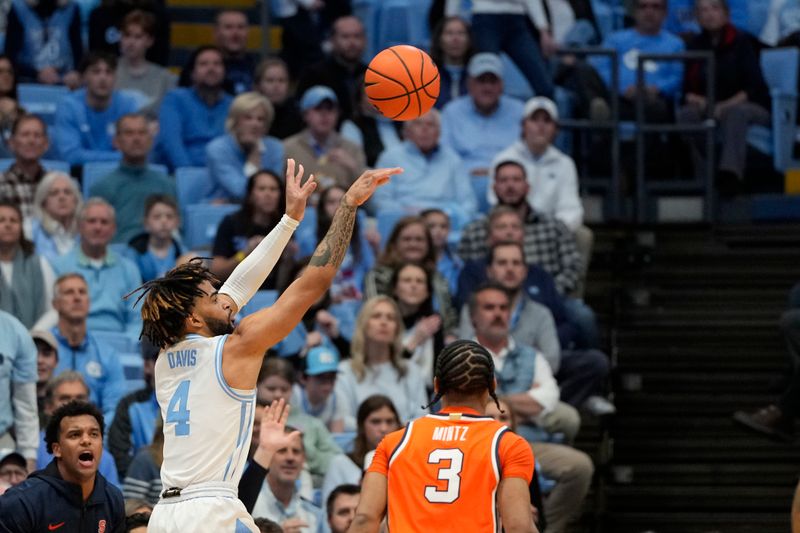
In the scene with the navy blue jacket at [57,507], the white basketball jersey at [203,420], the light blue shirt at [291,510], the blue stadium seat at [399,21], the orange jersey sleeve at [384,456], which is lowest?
the light blue shirt at [291,510]

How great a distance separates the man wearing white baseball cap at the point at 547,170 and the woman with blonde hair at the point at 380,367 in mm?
2513

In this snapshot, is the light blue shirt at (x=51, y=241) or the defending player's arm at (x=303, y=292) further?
the light blue shirt at (x=51, y=241)

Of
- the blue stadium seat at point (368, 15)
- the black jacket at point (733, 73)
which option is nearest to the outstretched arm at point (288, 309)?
the black jacket at point (733, 73)

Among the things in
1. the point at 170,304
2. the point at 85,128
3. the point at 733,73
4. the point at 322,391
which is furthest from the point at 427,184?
the point at 170,304

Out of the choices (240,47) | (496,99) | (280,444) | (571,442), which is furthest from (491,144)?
(280,444)

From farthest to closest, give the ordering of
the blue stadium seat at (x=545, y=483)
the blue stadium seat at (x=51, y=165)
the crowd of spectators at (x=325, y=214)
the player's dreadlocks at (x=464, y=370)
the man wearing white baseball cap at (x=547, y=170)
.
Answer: the man wearing white baseball cap at (x=547, y=170), the blue stadium seat at (x=51, y=165), the blue stadium seat at (x=545, y=483), the crowd of spectators at (x=325, y=214), the player's dreadlocks at (x=464, y=370)

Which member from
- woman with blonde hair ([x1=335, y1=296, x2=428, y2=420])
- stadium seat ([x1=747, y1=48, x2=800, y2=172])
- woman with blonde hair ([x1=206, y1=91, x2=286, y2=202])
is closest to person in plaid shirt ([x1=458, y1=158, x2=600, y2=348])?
woman with blonde hair ([x1=335, y1=296, x2=428, y2=420])

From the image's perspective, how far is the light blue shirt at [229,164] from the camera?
545 inches

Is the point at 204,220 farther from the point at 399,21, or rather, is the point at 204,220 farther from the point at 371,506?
the point at 371,506

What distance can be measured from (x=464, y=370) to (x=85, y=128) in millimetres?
8243

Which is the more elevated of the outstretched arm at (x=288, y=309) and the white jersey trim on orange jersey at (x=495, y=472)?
the outstretched arm at (x=288, y=309)

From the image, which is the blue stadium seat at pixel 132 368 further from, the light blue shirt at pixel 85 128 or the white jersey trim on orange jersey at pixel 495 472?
the white jersey trim on orange jersey at pixel 495 472

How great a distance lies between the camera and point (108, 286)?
12.2m

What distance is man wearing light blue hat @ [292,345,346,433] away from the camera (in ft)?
38.0
